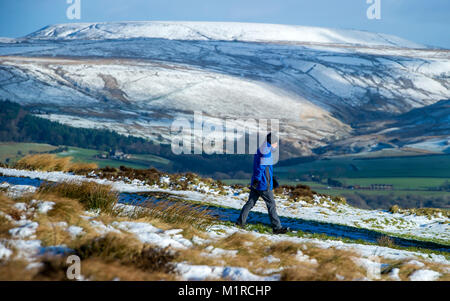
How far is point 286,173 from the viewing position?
96.9m

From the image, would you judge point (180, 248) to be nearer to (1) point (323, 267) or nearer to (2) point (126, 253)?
(2) point (126, 253)

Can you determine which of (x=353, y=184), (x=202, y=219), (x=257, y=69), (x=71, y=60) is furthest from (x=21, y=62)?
(x=202, y=219)

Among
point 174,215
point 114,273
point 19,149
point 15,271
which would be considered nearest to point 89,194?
point 174,215

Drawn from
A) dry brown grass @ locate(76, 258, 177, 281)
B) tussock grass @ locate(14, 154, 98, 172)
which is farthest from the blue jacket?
tussock grass @ locate(14, 154, 98, 172)

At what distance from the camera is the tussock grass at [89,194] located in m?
9.05

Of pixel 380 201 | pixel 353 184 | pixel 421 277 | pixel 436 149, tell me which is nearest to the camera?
pixel 421 277

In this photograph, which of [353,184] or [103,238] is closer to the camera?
[103,238]

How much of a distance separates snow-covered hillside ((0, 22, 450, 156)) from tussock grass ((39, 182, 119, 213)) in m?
102

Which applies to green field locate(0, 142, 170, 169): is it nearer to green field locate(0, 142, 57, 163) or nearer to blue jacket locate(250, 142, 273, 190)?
green field locate(0, 142, 57, 163)

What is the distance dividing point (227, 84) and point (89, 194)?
13693 cm

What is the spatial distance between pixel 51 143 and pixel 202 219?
84.9 meters

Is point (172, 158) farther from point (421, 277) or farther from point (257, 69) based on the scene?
point (421, 277)

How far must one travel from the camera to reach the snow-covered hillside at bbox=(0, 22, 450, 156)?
12644cm

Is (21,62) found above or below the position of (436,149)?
above
